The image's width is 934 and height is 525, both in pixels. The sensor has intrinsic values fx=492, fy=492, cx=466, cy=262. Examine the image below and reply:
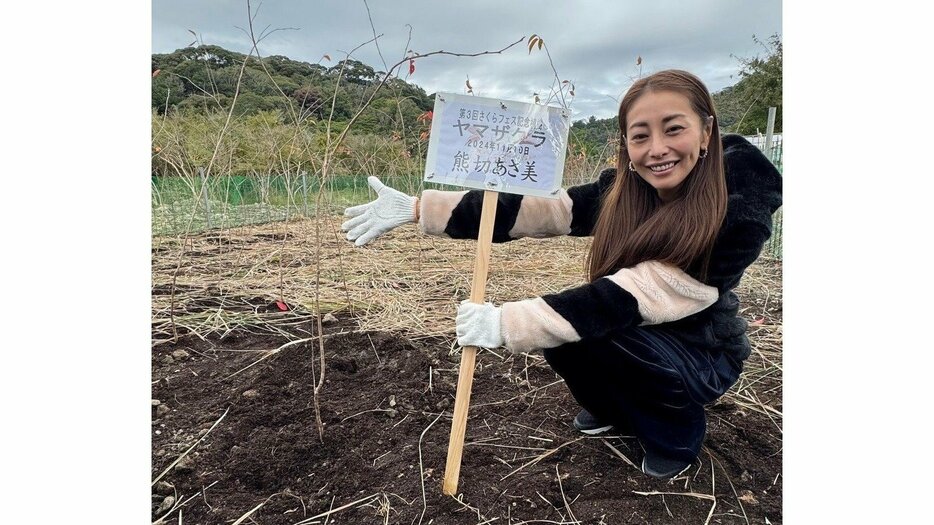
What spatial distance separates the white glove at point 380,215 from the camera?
1.23 m

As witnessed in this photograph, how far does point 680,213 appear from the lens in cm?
107

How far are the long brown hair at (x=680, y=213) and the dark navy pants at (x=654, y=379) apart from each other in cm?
19

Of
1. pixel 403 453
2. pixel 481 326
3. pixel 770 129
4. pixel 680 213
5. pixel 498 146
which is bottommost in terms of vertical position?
pixel 403 453

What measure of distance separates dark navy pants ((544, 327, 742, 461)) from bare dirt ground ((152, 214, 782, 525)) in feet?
0.37

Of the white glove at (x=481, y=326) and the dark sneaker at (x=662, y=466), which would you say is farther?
the dark sneaker at (x=662, y=466)

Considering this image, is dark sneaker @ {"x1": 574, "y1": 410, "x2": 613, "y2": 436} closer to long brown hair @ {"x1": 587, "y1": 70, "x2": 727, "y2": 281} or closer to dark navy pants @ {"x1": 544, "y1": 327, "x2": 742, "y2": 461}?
dark navy pants @ {"x1": 544, "y1": 327, "x2": 742, "y2": 461}

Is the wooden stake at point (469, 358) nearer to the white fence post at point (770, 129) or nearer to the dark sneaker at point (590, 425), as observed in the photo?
the dark sneaker at point (590, 425)

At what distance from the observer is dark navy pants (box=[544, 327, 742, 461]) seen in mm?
1134

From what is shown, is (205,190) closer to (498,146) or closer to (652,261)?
(498,146)

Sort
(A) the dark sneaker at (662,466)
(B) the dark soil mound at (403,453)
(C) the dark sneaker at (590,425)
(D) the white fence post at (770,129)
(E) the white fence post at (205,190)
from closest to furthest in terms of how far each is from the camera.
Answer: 1. (B) the dark soil mound at (403,453)
2. (A) the dark sneaker at (662,466)
3. (C) the dark sneaker at (590,425)
4. (E) the white fence post at (205,190)
5. (D) the white fence post at (770,129)

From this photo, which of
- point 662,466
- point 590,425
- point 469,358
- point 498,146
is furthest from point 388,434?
point 498,146

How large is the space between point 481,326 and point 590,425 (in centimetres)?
64

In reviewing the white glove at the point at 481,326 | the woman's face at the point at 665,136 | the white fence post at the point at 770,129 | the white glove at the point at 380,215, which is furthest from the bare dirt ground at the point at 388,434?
the white fence post at the point at 770,129

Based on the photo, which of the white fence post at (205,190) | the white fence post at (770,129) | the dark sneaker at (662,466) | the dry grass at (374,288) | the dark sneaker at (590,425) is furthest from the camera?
the white fence post at (770,129)
